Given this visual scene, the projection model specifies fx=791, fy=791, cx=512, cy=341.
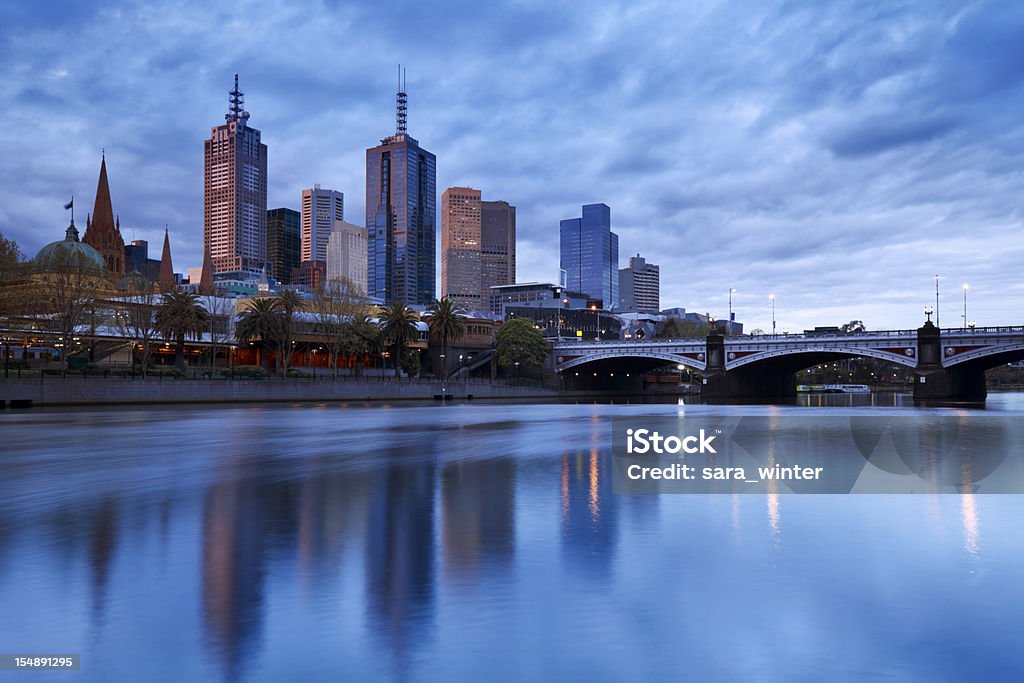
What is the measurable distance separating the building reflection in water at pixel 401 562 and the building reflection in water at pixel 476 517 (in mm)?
335

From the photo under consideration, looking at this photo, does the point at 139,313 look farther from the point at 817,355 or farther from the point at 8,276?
the point at 817,355

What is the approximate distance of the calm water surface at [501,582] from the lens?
24.1ft

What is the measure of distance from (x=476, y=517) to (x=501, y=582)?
470cm

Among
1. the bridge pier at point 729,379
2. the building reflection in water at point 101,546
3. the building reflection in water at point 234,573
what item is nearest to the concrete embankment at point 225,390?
the bridge pier at point 729,379

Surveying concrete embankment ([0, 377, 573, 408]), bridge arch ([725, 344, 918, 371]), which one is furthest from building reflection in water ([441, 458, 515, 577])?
bridge arch ([725, 344, 918, 371])

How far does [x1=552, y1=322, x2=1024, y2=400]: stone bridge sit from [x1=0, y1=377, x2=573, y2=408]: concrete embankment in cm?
1671

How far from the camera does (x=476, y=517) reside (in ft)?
47.7

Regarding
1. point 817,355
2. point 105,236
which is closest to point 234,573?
point 817,355

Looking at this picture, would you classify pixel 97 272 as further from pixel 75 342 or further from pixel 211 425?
pixel 211 425

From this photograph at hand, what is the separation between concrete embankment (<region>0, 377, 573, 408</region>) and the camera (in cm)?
6975

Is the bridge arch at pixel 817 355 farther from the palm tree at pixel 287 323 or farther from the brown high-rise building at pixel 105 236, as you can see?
the brown high-rise building at pixel 105 236

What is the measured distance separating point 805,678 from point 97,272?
114800 mm

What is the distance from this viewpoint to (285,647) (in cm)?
757

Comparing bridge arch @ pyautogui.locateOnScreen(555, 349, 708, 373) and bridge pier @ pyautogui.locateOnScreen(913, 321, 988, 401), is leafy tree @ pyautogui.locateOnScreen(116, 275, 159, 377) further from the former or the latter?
bridge pier @ pyautogui.locateOnScreen(913, 321, 988, 401)
